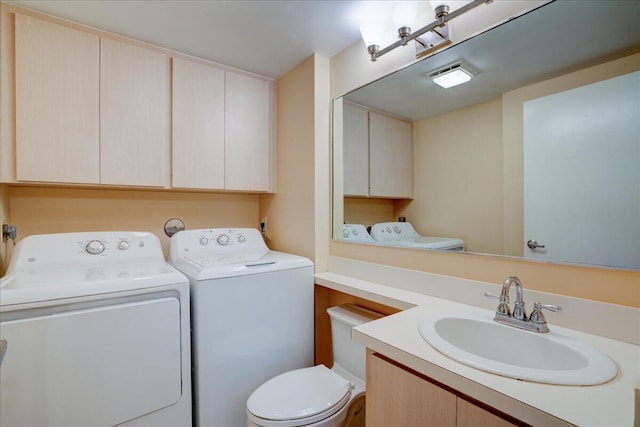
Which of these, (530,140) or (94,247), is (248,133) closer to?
(94,247)

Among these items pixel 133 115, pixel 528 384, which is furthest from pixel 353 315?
pixel 133 115

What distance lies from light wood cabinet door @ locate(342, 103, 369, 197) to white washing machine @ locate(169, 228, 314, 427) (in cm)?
59

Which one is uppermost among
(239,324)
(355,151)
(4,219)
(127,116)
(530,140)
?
(127,116)

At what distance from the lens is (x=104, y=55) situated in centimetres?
169

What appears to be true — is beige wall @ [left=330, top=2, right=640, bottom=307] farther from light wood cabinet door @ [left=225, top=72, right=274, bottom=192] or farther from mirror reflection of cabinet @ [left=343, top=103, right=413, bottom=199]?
light wood cabinet door @ [left=225, top=72, right=274, bottom=192]

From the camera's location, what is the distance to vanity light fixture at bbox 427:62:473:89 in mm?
1381

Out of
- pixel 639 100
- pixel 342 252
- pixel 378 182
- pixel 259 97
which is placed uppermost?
pixel 259 97

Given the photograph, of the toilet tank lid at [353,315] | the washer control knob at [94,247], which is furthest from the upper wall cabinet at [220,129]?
the toilet tank lid at [353,315]

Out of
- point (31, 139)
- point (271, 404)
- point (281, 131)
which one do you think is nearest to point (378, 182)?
point (281, 131)

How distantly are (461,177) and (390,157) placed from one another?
18.9 inches

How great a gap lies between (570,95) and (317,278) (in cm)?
149

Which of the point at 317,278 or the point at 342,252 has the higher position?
the point at 342,252

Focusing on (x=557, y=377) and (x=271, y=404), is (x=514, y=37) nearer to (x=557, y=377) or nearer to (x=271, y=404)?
(x=557, y=377)

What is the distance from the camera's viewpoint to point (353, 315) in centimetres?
166
